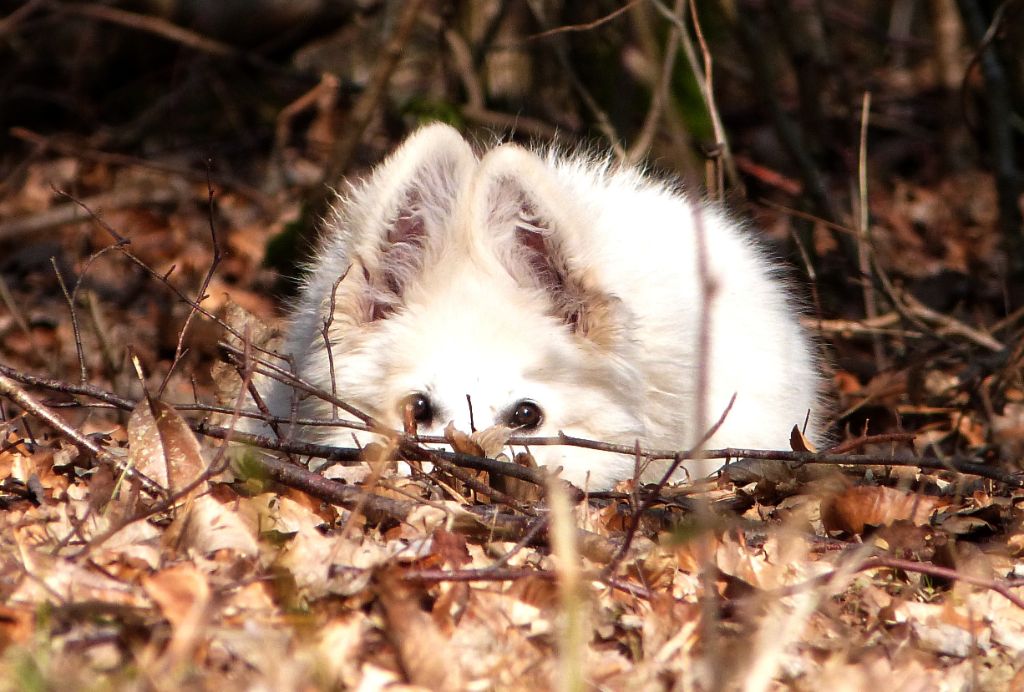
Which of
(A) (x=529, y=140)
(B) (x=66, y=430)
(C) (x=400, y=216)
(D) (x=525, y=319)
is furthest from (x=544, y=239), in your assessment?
(A) (x=529, y=140)

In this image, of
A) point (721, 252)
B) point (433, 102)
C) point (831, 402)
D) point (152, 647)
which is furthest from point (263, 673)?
point (433, 102)

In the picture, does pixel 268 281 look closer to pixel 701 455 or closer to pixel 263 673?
pixel 701 455

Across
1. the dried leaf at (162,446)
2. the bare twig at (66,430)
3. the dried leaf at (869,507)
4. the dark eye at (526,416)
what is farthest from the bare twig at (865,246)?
the bare twig at (66,430)

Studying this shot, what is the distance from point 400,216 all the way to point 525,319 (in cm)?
60

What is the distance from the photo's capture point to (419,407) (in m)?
4.11

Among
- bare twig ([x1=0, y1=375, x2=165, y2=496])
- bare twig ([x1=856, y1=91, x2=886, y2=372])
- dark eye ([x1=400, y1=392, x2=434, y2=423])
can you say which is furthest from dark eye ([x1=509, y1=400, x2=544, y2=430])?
bare twig ([x1=856, y1=91, x2=886, y2=372])

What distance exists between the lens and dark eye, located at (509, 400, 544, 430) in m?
4.04

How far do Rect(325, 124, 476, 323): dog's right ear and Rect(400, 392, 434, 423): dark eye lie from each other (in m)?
0.45

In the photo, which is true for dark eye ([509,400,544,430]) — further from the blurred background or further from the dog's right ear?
the blurred background

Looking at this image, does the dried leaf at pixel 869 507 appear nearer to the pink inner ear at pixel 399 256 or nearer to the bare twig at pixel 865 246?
the pink inner ear at pixel 399 256

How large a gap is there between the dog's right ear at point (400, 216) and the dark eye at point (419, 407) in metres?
0.45

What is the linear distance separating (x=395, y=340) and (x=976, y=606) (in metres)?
2.13

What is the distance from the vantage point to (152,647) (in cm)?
260

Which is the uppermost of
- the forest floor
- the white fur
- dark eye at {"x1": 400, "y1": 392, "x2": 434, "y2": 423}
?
the white fur
